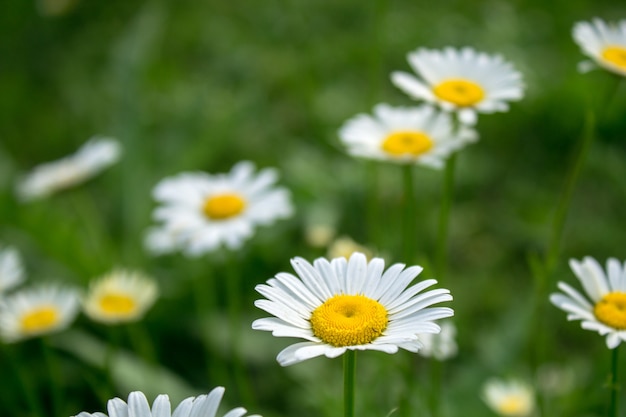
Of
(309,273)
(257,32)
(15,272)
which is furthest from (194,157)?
(309,273)

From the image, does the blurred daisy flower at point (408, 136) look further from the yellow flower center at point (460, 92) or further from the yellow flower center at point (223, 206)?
the yellow flower center at point (223, 206)

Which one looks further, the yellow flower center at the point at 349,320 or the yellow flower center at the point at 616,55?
the yellow flower center at the point at 616,55

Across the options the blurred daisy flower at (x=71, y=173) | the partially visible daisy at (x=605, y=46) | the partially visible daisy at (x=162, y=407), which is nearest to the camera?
the partially visible daisy at (x=162, y=407)

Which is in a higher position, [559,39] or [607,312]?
[559,39]

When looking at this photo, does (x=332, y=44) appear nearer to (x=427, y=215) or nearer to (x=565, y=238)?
(x=427, y=215)

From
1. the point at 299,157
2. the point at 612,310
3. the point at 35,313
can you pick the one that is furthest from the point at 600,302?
the point at 299,157

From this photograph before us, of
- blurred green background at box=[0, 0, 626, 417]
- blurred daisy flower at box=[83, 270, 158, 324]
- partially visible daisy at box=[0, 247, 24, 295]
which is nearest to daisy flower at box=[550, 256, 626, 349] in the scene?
blurred green background at box=[0, 0, 626, 417]

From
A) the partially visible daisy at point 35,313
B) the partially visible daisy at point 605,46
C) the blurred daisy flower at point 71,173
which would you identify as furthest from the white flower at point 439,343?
the blurred daisy flower at point 71,173
